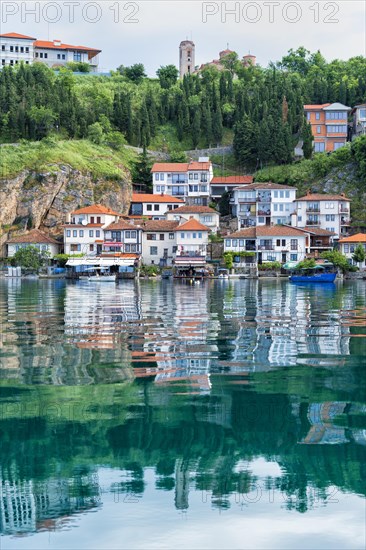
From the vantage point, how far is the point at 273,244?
8306 cm

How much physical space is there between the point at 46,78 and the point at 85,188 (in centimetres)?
2618

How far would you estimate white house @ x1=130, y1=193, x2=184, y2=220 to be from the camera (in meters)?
93.5

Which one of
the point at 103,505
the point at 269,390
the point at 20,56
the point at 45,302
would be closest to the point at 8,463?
the point at 103,505

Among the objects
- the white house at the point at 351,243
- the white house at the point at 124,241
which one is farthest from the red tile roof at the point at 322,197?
the white house at the point at 124,241

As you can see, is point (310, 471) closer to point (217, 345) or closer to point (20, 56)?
point (217, 345)

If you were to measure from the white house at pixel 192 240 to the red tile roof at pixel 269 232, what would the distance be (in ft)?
9.94

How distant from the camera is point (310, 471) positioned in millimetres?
9727

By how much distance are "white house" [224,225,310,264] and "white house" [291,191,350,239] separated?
4542 mm

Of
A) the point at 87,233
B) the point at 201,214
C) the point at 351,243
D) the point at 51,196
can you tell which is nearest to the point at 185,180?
the point at 201,214

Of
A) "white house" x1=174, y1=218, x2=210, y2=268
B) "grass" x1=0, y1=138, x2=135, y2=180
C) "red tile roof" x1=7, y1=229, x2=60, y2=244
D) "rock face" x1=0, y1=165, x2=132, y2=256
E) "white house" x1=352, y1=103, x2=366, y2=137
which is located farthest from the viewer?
"white house" x1=352, y1=103, x2=366, y2=137

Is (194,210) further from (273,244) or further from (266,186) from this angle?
(273,244)

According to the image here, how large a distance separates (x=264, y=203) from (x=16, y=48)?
72.7 meters

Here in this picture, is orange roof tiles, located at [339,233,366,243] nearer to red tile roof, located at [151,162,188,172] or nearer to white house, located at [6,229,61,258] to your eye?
red tile roof, located at [151,162,188,172]

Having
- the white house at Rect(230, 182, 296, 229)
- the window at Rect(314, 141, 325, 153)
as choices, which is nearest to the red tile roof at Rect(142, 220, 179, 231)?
the white house at Rect(230, 182, 296, 229)
